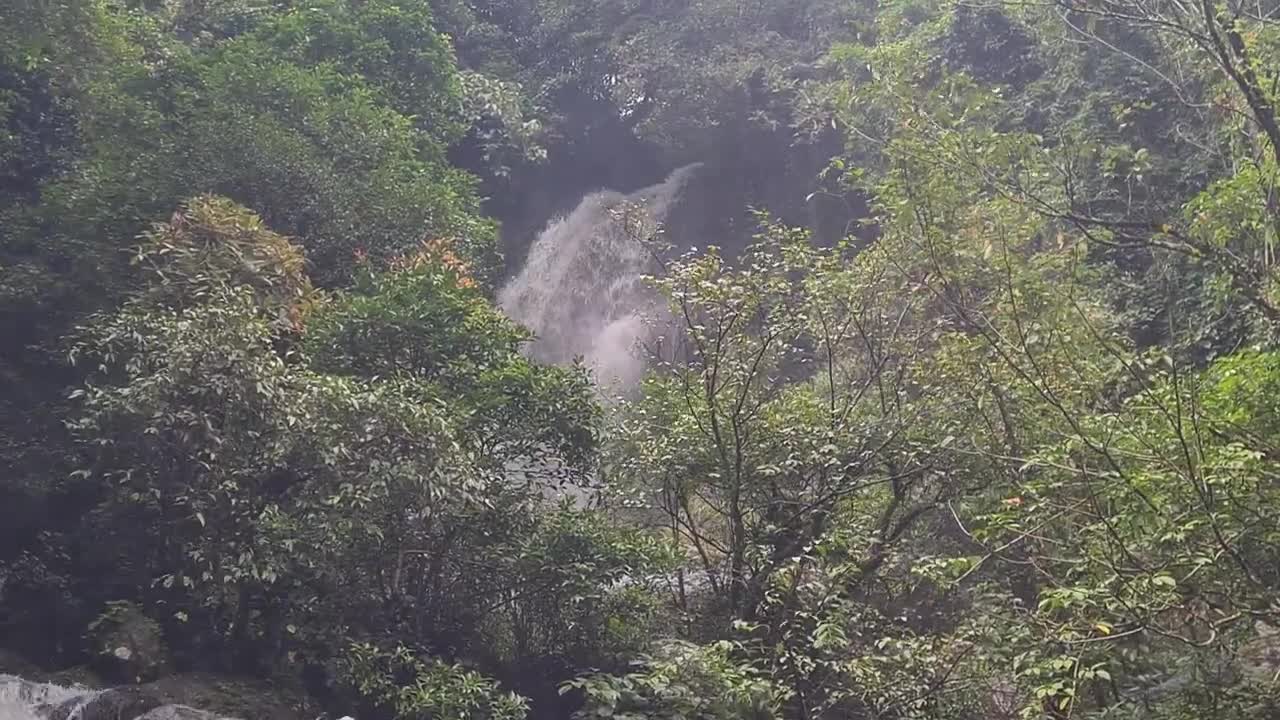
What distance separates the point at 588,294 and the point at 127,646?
9.15 meters

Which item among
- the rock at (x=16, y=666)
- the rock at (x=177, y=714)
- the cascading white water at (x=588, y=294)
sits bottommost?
the rock at (x=177, y=714)

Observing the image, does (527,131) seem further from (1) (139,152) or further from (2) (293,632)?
(2) (293,632)

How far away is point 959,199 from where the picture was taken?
23.1 ft

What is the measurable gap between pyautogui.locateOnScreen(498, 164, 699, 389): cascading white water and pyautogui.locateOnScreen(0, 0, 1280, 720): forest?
3.98 metres

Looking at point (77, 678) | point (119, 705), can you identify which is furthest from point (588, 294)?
point (119, 705)

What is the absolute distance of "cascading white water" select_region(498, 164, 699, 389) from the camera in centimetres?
1445

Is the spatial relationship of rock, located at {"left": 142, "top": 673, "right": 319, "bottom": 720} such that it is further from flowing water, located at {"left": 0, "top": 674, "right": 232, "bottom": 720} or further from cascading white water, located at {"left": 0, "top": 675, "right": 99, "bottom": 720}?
cascading white water, located at {"left": 0, "top": 675, "right": 99, "bottom": 720}

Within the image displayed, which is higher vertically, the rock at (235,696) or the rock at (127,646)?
the rock at (127,646)

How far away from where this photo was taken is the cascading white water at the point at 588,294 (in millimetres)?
14445

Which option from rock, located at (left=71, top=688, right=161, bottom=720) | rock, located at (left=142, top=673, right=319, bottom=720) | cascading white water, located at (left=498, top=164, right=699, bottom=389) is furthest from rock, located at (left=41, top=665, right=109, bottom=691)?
cascading white water, located at (left=498, top=164, right=699, bottom=389)

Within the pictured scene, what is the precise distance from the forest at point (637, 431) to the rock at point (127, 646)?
27mm

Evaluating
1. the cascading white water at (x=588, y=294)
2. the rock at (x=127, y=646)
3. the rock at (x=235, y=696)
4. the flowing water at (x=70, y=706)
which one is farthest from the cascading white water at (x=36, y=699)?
the cascading white water at (x=588, y=294)

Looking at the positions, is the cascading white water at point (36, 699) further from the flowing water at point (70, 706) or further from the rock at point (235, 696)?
the rock at point (235, 696)

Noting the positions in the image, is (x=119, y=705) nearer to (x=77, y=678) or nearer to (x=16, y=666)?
(x=77, y=678)
